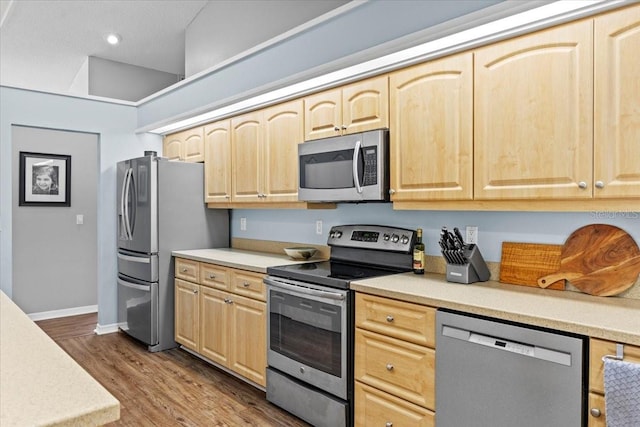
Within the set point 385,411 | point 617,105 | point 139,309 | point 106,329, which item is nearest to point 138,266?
point 139,309

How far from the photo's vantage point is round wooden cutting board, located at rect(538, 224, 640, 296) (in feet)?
6.28

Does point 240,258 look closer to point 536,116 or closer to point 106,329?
point 106,329

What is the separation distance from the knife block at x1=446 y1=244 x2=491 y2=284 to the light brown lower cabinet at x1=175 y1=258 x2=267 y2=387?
124cm

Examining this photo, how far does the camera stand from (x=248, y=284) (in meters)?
3.04

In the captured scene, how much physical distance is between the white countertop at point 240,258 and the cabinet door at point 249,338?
0.77 feet

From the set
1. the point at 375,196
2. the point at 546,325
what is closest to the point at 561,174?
the point at 546,325

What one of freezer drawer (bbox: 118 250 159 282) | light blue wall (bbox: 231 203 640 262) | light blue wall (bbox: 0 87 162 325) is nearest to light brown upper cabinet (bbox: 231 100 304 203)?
light blue wall (bbox: 231 203 640 262)

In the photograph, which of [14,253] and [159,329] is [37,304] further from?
[159,329]

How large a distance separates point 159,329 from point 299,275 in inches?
76.6

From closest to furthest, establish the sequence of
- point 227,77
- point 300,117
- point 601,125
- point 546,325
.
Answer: point 546,325, point 601,125, point 300,117, point 227,77

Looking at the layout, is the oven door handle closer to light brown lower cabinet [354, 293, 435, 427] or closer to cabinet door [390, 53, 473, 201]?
light brown lower cabinet [354, 293, 435, 427]

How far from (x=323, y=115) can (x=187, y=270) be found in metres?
1.82

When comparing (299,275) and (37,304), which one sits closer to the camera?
(299,275)

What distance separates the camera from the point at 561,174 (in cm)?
185
